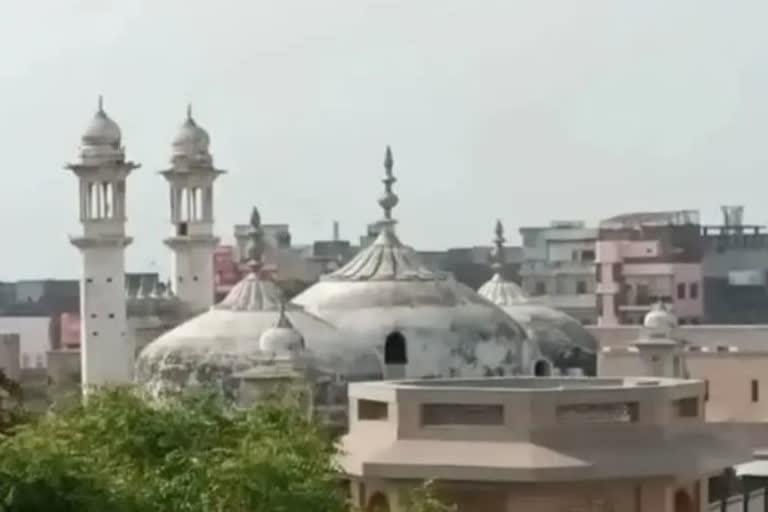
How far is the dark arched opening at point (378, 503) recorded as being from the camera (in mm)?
15727

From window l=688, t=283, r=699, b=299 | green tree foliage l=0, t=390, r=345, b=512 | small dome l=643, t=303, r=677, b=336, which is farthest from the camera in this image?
window l=688, t=283, r=699, b=299

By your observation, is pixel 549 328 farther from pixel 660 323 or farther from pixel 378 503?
pixel 378 503

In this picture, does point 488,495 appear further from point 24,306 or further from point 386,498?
point 24,306

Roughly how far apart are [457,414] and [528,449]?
0.59 m

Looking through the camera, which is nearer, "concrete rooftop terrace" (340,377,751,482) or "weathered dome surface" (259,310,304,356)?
"concrete rooftop terrace" (340,377,751,482)

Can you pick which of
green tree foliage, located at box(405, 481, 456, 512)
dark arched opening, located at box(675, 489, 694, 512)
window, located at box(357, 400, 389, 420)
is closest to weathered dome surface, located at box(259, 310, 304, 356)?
window, located at box(357, 400, 389, 420)

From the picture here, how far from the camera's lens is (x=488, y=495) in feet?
50.2

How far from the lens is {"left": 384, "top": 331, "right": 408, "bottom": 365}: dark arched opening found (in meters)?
26.0

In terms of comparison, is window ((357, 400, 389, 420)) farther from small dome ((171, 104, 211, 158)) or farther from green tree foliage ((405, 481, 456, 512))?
small dome ((171, 104, 211, 158))

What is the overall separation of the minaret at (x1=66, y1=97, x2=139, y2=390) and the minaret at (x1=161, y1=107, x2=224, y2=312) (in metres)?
2.61

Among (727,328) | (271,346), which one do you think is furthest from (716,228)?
(271,346)

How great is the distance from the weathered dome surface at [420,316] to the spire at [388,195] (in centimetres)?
54

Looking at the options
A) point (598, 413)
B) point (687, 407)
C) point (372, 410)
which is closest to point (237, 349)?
point (372, 410)

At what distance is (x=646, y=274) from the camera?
199 ft
